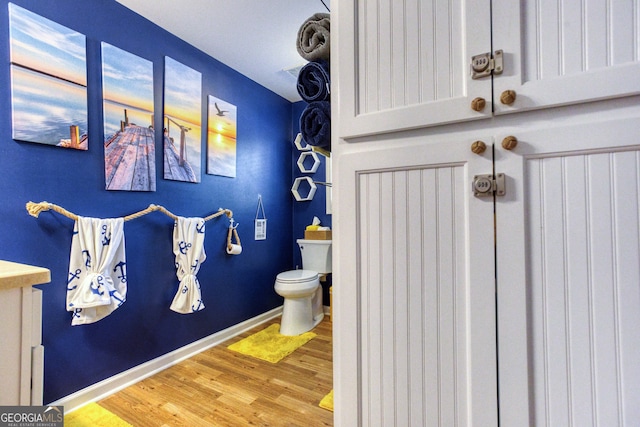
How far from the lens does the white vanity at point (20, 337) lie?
2.26 ft

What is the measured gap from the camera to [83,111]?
1681 mm

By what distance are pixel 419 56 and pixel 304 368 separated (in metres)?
1.96

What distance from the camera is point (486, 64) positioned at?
73 centimetres

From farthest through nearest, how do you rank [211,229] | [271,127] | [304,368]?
[271,127] < [211,229] < [304,368]

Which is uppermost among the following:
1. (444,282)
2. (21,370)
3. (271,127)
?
(271,127)

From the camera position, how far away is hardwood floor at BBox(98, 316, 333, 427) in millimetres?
1546

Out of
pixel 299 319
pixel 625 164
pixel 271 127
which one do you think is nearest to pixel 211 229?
pixel 299 319

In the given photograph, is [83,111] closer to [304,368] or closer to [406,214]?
[406,214]

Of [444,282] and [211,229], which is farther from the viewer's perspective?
[211,229]

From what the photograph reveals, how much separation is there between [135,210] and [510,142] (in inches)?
81.6

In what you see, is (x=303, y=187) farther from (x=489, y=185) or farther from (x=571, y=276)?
(x=571, y=276)

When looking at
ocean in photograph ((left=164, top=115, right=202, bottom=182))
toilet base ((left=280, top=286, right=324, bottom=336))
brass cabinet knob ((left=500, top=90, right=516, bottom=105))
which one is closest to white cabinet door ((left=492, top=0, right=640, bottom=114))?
brass cabinet knob ((left=500, top=90, right=516, bottom=105))

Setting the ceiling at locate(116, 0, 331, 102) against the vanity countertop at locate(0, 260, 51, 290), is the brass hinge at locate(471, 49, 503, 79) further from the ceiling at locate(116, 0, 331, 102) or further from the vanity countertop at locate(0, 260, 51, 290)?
the ceiling at locate(116, 0, 331, 102)

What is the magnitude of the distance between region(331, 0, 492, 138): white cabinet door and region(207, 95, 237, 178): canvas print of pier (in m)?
1.78
